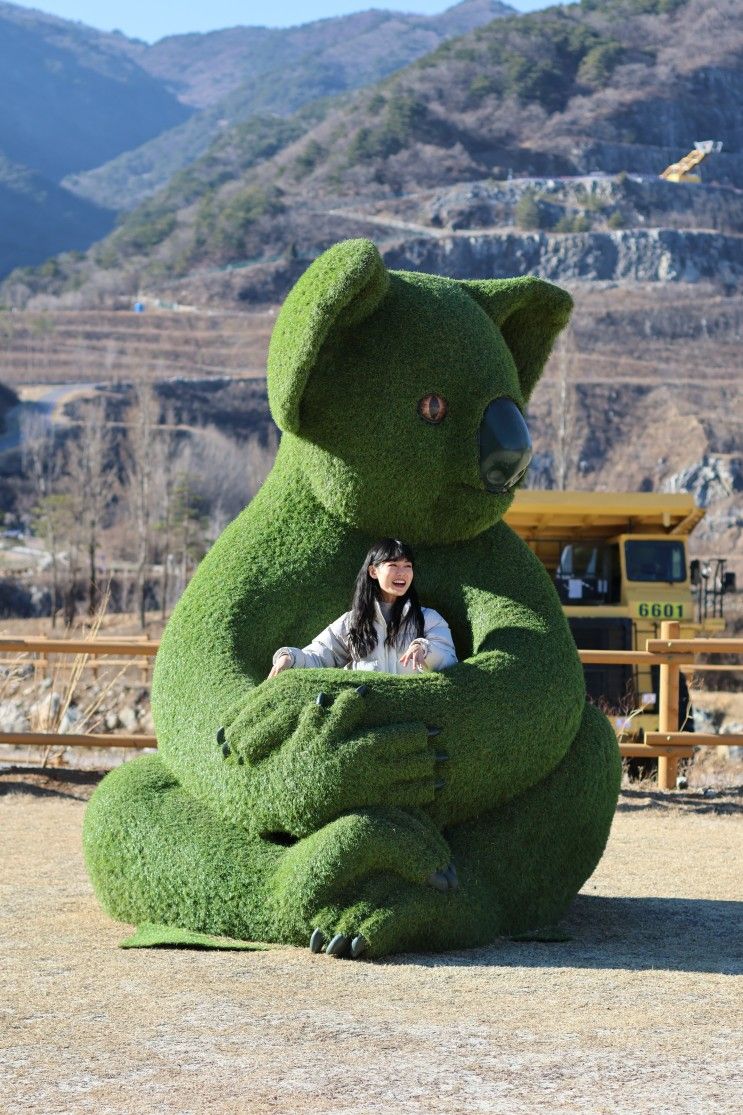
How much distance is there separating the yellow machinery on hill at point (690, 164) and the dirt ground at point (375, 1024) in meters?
103

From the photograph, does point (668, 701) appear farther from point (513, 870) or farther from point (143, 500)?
point (143, 500)

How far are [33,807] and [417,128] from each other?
4199 inches

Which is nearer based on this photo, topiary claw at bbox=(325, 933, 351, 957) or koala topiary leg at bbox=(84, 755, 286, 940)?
topiary claw at bbox=(325, 933, 351, 957)

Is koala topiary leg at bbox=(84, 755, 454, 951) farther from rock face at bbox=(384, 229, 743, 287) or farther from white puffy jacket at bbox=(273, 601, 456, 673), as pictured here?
rock face at bbox=(384, 229, 743, 287)

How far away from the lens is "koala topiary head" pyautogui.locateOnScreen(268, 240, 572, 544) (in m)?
5.39

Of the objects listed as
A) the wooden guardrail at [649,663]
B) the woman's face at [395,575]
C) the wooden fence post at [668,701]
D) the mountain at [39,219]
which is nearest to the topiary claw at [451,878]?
the woman's face at [395,575]

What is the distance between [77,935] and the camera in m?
5.09

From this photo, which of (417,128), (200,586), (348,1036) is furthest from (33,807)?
(417,128)

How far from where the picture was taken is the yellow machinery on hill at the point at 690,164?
347 ft

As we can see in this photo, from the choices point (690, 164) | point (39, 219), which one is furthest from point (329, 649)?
point (39, 219)

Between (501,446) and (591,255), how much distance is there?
85.8 metres

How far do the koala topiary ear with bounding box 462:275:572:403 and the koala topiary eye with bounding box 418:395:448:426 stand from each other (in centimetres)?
63

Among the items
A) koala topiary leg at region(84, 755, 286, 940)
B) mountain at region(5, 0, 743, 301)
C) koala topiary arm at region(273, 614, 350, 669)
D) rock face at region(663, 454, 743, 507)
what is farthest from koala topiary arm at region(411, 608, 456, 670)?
mountain at region(5, 0, 743, 301)

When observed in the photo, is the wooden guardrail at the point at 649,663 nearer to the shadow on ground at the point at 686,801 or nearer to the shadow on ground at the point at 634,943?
the shadow on ground at the point at 686,801
